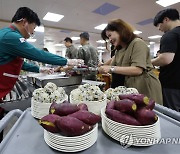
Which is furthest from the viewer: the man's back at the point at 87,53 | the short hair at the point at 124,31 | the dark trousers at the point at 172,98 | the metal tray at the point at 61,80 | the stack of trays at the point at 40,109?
the man's back at the point at 87,53

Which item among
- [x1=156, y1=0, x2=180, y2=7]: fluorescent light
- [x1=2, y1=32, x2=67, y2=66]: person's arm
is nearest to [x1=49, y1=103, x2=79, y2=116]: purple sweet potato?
[x1=2, y1=32, x2=67, y2=66]: person's arm

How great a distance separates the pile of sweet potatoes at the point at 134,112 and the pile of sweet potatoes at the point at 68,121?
7 centimetres

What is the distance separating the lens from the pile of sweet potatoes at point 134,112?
1.50ft

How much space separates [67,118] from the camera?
429mm

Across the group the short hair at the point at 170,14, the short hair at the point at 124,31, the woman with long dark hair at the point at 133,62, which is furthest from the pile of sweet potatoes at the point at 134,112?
the short hair at the point at 170,14

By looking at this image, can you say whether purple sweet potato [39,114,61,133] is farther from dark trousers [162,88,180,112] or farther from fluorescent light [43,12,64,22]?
fluorescent light [43,12,64,22]

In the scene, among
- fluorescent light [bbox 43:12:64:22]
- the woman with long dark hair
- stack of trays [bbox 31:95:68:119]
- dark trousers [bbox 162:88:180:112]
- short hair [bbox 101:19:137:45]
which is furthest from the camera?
fluorescent light [bbox 43:12:64:22]

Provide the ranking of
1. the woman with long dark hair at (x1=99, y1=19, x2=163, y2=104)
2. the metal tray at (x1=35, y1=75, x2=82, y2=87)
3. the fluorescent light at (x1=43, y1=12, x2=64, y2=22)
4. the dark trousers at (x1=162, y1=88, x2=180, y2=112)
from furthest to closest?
the fluorescent light at (x1=43, y1=12, x2=64, y2=22) → the dark trousers at (x1=162, y1=88, x2=180, y2=112) → the metal tray at (x1=35, y1=75, x2=82, y2=87) → the woman with long dark hair at (x1=99, y1=19, x2=163, y2=104)

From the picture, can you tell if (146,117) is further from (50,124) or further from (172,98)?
(172,98)

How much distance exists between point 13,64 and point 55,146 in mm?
962

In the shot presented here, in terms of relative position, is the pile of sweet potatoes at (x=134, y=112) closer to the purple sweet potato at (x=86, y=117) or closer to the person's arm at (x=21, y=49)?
the purple sweet potato at (x=86, y=117)

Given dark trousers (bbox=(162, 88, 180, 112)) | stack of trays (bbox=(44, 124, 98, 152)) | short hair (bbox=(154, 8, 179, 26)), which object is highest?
short hair (bbox=(154, 8, 179, 26))

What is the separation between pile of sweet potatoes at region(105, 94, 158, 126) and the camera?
46cm

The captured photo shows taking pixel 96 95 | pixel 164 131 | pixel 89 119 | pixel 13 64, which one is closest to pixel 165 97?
pixel 164 131
